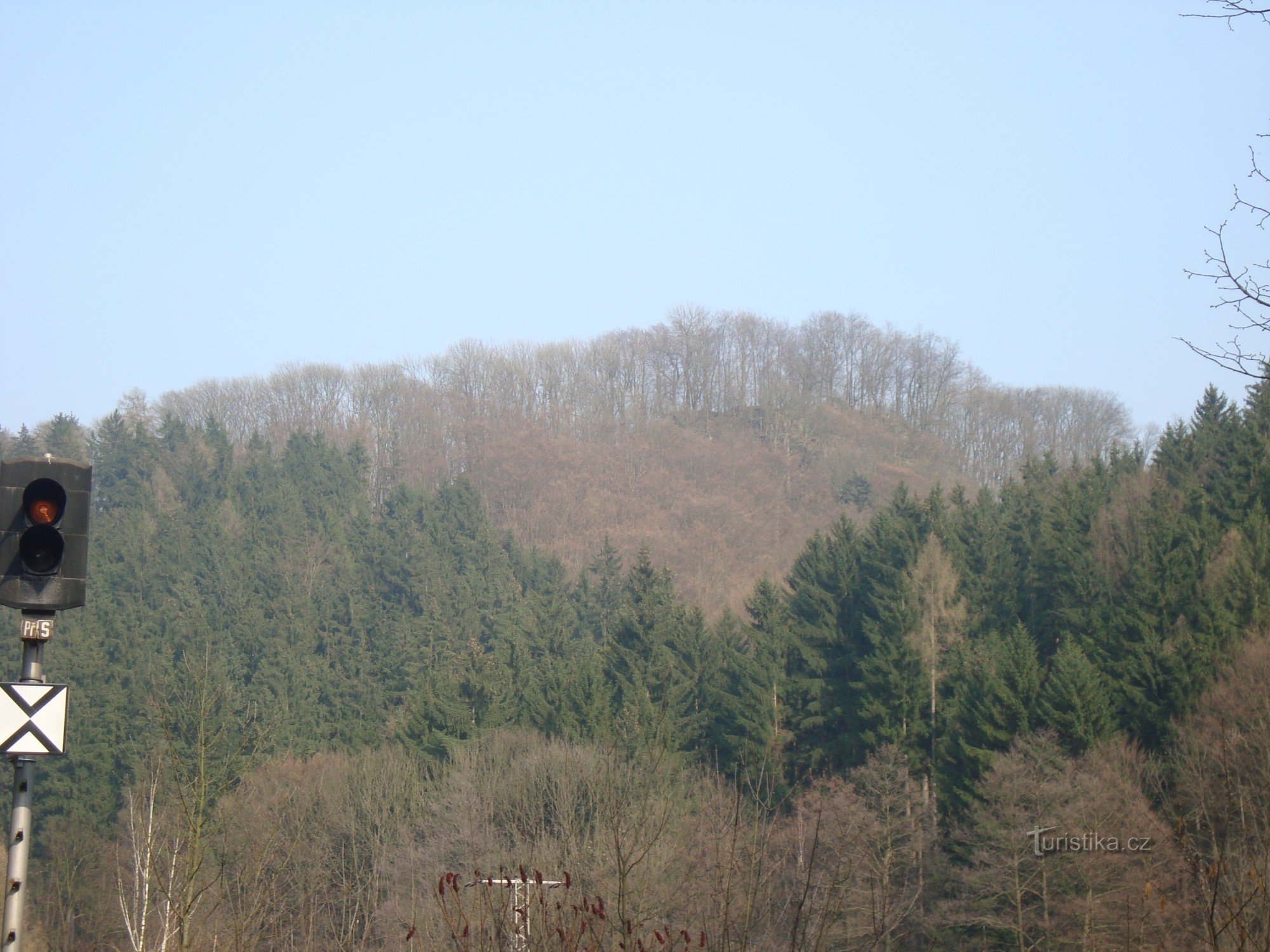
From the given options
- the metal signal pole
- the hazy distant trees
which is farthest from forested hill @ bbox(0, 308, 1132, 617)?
the metal signal pole

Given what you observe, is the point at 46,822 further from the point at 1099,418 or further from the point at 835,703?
the point at 1099,418

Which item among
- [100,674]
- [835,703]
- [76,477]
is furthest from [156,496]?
[76,477]

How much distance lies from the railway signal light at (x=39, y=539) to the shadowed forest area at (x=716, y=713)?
2028 millimetres

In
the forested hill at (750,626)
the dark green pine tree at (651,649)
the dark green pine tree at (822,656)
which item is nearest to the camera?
the forested hill at (750,626)

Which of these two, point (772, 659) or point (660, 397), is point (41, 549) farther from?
point (660, 397)

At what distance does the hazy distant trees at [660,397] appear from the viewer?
76.2m

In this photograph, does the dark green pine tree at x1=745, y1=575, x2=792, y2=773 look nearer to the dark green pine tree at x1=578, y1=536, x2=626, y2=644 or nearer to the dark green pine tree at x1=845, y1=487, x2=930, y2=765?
the dark green pine tree at x1=845, y1=487, x2=930, y2=765

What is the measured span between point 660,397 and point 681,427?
362 cm

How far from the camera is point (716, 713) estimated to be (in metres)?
39.5

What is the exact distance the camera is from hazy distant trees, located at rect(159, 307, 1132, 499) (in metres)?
76.2

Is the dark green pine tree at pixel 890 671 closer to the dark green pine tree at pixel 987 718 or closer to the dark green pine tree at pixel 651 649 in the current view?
the dark green pine tree at pixel 987 718

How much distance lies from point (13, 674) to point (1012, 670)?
121ft

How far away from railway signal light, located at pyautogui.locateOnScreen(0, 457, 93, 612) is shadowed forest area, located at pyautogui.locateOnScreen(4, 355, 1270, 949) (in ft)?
6.65

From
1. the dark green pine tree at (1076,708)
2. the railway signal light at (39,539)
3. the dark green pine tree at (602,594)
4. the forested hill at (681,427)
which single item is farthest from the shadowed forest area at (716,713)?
the forested hill at (681,427)
